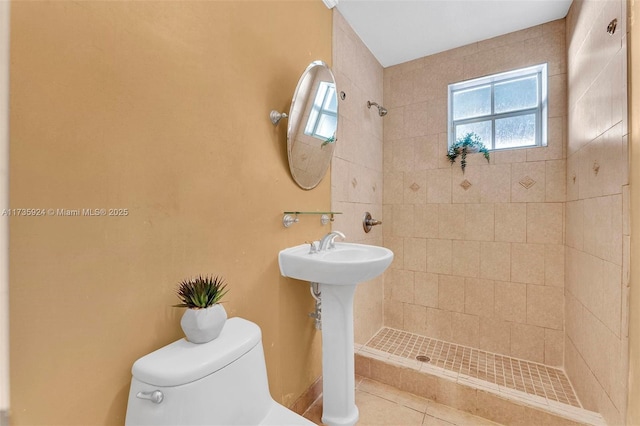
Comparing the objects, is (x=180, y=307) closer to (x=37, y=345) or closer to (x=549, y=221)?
(x=37, y=345)

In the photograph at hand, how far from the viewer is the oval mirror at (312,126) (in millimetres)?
1545

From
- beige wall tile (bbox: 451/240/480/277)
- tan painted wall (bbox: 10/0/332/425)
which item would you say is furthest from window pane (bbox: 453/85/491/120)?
tan painted wall (bbox: 10/0/332/425)

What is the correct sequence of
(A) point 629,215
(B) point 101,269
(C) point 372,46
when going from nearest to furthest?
(B) point 101,269 → (A) point 629,215 → (C) point 372,46

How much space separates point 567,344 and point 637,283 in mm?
1200

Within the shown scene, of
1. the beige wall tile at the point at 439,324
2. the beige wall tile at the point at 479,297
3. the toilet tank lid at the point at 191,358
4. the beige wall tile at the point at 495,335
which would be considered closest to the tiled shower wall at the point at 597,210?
the beige wall tile at the point at 495,335

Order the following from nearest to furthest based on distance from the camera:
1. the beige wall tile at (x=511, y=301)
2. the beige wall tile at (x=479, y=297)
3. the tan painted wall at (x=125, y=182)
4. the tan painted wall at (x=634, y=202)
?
the tan painted wall at (x=125, y=182) → the tan painted wall at (x=634, y=202) → the beige wall tile at (x=511, y=301) → the beige wall tile at (x=479, y=297)

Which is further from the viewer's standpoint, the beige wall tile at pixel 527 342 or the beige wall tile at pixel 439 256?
the beige wall tile at pixel 439 256

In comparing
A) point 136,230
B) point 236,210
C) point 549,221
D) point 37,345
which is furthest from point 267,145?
point 549,221

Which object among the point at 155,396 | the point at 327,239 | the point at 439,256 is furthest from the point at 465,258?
the point at 155,396

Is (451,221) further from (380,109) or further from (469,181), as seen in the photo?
(380,109)

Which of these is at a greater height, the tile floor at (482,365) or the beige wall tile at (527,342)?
the beige wall tile at (527,342)

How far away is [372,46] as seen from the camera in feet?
7.85

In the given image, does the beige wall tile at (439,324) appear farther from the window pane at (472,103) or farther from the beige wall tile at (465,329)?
the window pane at (472,103)

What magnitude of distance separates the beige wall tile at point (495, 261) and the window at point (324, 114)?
1.54m
